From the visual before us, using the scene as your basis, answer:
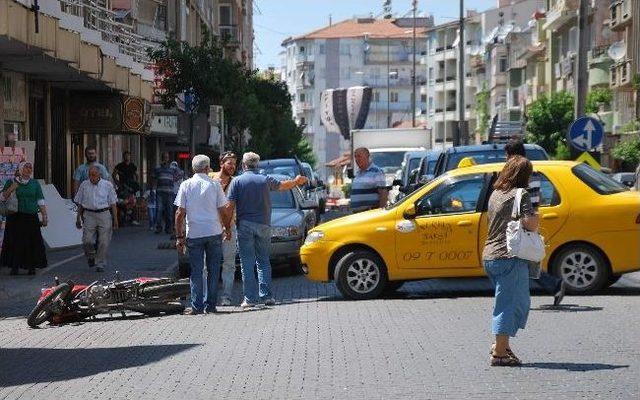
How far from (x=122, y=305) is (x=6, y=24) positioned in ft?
25.1

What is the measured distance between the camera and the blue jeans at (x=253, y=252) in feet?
56.7

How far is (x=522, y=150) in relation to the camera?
39.9ft

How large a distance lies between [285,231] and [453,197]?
5.52m

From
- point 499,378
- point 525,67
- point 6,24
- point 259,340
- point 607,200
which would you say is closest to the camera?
point 499,378

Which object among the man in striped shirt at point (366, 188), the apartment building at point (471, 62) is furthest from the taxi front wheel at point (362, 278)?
the apartment building at point (471, 62)

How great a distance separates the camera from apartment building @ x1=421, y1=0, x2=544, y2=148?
122812mm

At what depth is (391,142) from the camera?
153 ft

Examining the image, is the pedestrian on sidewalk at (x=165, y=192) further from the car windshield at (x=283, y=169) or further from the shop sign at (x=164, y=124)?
the shop sign at (x=164, y=124)

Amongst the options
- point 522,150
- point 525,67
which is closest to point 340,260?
point 522,150

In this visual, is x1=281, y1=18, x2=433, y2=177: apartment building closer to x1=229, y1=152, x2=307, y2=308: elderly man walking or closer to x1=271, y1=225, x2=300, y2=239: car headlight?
x1=271, y1=225, x2=300, y2=239: car headlight

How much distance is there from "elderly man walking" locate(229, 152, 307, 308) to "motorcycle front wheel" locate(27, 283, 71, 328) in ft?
7.87

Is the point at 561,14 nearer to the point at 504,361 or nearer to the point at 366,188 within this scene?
the point at 366,188

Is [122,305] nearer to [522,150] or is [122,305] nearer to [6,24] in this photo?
[522,150]

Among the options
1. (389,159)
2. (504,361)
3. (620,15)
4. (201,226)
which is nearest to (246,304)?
(201,226)
